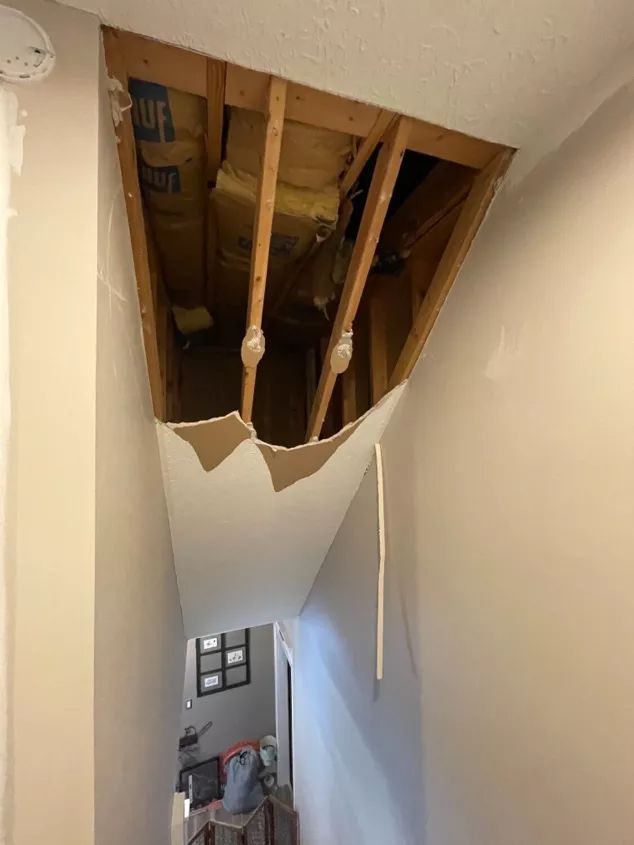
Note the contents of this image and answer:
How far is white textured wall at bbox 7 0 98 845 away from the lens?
0.89 metres

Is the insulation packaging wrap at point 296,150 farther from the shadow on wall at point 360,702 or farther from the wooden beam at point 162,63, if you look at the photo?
the shadow on wall at point 360,702

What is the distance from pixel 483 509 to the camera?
5.09ft

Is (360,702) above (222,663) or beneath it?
above

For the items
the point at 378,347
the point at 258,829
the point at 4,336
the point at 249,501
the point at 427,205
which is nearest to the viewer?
the point at 4,336

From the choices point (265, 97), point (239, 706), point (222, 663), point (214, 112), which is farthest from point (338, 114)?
point (239, 706)

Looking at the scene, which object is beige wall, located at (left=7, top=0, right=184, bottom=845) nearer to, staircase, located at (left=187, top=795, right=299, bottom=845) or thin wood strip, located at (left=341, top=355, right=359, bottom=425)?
thin wood strip, located at (left=341, top=355, right=359, bottom=425)

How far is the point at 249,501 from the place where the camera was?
2.30 metres

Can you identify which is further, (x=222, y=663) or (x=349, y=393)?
(x=222, y=663)

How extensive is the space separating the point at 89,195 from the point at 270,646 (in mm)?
5929

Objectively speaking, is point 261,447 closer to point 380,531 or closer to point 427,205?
point 380,531

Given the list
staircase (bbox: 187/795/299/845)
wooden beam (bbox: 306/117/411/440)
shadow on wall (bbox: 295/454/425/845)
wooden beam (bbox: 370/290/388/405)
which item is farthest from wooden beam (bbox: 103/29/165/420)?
staircase (bbox: 187/795/299/845)

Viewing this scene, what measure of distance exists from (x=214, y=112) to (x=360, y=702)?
2717 mm

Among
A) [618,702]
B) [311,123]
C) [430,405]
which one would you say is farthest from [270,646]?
[311,123]

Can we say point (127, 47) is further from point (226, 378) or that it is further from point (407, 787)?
point (407, 787)
